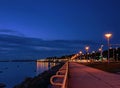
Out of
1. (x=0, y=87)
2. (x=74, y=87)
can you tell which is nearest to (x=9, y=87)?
(x=0, y=87)

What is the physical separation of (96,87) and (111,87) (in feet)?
2.66

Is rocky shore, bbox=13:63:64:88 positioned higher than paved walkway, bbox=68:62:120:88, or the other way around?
paved walkway, bbox=68:62:120:88

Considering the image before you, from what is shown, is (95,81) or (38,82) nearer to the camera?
(95,81)

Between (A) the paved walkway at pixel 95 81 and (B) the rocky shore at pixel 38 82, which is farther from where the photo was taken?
(B) the rocky shore at pixel 38 82

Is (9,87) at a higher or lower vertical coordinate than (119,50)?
lower

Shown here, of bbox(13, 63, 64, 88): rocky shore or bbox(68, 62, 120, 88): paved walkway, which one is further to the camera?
bbox(13, 63, 64, 88): rocky shore

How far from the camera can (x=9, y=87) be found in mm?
70562

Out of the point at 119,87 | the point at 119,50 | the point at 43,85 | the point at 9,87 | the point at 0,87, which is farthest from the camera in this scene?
the point at 119,50

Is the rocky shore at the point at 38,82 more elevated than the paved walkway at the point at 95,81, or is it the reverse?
the paved walkway at the point at 95,81

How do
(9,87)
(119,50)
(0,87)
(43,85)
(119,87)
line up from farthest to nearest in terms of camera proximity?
(119,50), (9,87), (0,87), (43,85), (119,87)

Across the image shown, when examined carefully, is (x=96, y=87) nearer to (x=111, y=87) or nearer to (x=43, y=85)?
(x=111, y=87)

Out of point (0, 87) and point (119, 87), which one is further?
point (0, 87)

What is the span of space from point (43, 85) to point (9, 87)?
34603mm

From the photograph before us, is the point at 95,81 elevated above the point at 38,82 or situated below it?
above
